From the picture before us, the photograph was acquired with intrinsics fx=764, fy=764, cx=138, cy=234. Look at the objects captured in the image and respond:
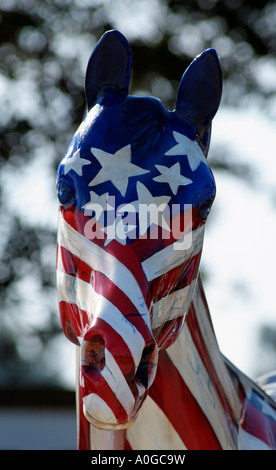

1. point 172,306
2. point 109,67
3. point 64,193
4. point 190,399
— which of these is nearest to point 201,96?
point 109,67

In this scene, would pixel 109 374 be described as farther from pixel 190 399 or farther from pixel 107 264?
pixel 190 399

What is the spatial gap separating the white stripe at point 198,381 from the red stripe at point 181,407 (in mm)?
16

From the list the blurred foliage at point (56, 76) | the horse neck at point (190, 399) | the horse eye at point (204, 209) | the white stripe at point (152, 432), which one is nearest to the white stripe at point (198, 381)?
the horse neck at point (190, 399)

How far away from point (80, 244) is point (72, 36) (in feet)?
31.2

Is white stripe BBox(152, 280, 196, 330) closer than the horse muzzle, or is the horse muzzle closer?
the horse muzzle

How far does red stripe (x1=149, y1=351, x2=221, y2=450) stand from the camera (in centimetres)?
221

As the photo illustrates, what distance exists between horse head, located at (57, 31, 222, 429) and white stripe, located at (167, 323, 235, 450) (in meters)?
0.21

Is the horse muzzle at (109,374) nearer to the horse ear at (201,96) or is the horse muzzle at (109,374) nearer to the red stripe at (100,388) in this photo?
the red stripe at (100,388)

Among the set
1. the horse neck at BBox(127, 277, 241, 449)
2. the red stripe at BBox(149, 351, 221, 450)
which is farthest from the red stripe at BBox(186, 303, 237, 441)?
the red stripe at BBox(149, 351, 221, 450)

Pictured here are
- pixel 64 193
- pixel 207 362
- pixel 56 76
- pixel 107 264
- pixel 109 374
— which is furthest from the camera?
pixel 56 76

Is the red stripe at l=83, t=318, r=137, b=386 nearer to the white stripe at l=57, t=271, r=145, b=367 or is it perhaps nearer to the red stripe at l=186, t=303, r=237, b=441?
the white stripe at l=57, t=271, r=145, b=367

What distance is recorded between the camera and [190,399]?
224cm

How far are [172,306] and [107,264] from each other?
10.1 inches
